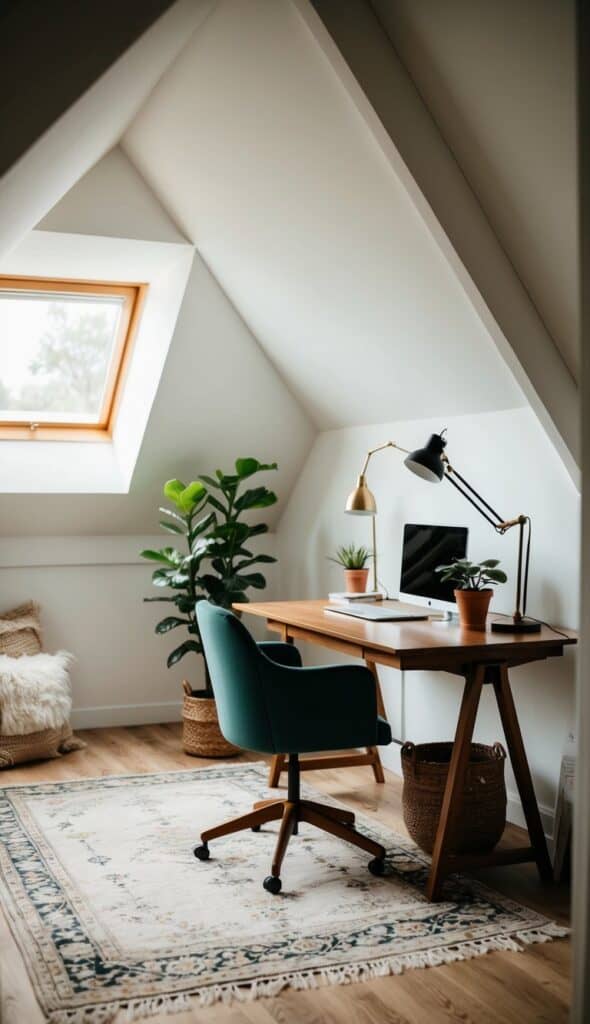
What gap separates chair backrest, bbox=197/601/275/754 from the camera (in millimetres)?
3355

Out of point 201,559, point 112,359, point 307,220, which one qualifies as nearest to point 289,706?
point 307,220

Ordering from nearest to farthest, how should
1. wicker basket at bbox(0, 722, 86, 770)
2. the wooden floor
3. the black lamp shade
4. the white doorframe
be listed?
the white doorframe → the wooden floor → the black lamp shade → wicker basket at bbox(0, 722, 86, 770)

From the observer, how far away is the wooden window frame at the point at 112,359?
16.9 feet

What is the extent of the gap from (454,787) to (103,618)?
2875 mm

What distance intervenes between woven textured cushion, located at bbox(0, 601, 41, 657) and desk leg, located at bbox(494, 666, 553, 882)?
274 centimetres

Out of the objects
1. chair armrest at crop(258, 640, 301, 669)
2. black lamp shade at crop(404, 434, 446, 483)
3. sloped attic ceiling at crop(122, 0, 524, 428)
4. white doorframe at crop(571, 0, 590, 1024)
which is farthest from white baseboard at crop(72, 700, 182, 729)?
white doorframe at crop(571, 0, 590, 1024)

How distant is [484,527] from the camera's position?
13.3 ft

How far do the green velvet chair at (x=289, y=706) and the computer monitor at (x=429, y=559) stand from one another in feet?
2.19

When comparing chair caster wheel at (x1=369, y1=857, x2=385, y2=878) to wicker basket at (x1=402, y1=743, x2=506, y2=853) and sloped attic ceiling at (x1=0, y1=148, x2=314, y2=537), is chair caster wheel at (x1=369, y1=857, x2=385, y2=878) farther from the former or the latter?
sloped attic ceiling at (x1=0, y1=148, x2=314, y2=537)

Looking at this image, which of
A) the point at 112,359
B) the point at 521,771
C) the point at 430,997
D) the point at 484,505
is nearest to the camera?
the point at 430,997

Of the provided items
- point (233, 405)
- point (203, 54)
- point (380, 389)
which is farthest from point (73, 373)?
point (203, 54)

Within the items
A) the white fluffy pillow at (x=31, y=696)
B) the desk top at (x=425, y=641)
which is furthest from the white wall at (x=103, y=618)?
the desk top at (x=425, y=641)

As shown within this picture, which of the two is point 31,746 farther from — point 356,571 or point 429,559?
point 429,559

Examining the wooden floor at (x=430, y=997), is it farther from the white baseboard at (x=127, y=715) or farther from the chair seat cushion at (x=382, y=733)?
the white baseboard at (x=127, y=715)
